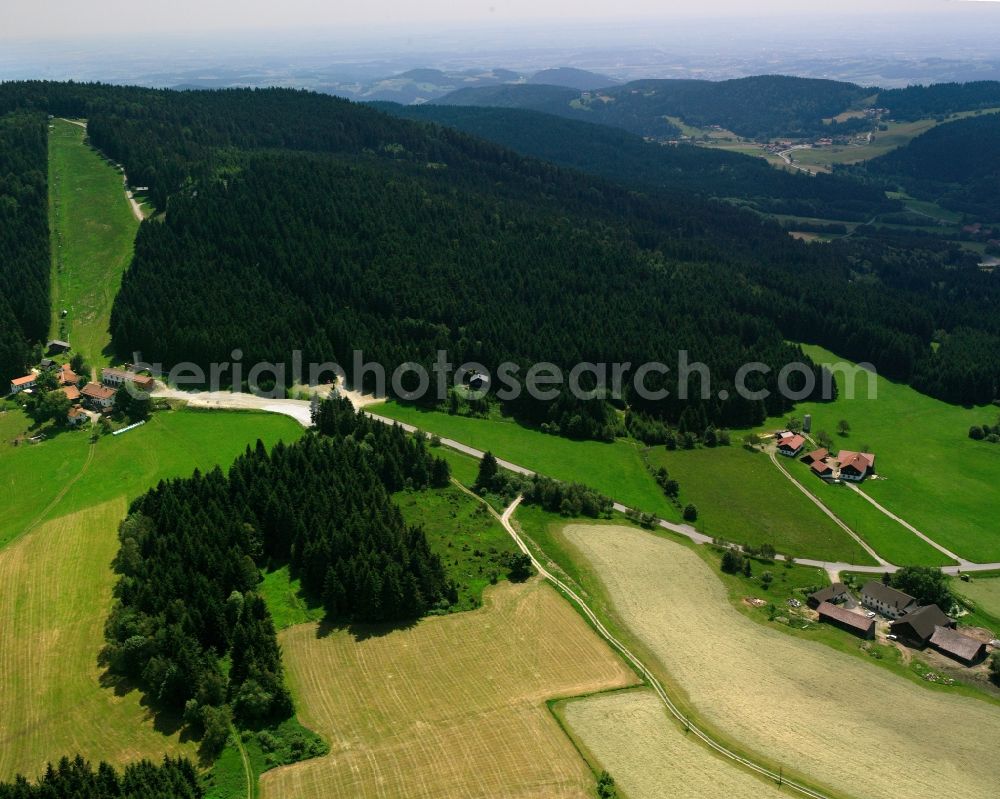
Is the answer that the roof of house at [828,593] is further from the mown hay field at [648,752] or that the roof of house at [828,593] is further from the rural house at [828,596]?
the mown hay field at [648,752]

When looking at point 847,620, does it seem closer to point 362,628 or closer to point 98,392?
point 362,628

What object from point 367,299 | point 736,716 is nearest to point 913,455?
point 736,716

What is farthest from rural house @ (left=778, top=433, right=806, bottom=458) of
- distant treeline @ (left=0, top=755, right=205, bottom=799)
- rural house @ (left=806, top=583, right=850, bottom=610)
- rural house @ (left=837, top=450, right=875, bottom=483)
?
distant treeline @ (left=0, top=755, right=205, bottom=799)

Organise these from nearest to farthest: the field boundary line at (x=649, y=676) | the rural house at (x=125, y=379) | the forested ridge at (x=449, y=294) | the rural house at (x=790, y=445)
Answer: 1. the field boundary line at (x=649, y=676)
2. the rural house at (x=790, y=445)
3. the rural house at (x=125, y=379)
4. the forested ridge at (x=449, y=294)

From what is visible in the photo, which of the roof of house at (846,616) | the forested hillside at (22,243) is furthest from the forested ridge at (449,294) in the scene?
the roof of house at (846,616)

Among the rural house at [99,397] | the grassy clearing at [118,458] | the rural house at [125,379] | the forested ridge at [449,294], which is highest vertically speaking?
the forested ridge at [449,294]

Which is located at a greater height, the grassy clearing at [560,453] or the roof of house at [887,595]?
the grassy clearing at [560,453]

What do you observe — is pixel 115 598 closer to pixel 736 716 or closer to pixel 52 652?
pixel 52 652

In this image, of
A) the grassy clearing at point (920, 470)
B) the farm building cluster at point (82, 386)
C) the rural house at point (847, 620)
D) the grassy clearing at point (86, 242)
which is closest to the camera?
the rural house at point (847, 620)
